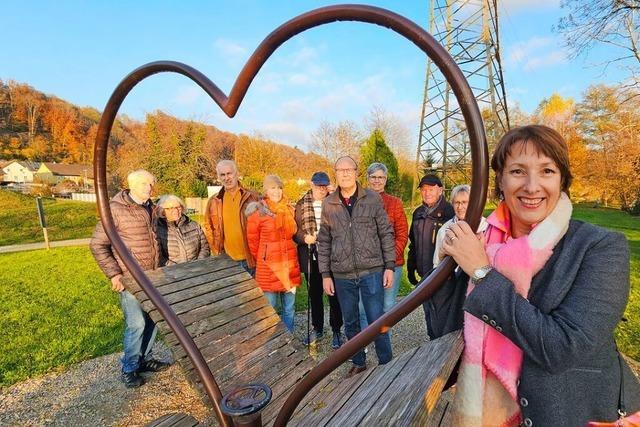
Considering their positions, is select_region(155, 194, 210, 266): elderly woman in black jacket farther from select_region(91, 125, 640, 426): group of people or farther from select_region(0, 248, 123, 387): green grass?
select_region(91, 125, 640, 426): group of people

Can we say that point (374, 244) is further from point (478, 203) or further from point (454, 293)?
point (478, 203)

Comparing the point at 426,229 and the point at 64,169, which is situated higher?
the point at 64,169

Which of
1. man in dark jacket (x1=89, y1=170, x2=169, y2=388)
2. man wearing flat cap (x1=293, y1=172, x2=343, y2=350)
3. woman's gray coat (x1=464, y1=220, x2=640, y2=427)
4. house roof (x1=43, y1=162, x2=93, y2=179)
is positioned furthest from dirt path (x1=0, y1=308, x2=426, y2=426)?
house roof (x1=43, y1=162, x2=93, y2=179)

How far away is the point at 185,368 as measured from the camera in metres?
2.23

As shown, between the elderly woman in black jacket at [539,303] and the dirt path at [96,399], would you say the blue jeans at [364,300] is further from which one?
the elderly woman in black jacket at [539,303]

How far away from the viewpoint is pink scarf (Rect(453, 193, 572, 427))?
106 cm

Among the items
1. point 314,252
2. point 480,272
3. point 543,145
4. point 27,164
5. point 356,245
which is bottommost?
point 314,252

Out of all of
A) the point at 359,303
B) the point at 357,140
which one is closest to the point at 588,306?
the point at 359,303

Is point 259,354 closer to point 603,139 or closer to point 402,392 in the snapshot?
point 402,392

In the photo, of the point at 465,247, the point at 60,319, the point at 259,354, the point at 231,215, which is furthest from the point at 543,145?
the point at 60,319

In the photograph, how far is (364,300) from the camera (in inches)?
140

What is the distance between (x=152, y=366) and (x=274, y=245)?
1860 mm

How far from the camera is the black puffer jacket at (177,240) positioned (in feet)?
12.4

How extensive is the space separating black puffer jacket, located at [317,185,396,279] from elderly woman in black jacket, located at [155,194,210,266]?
4.80 ft
